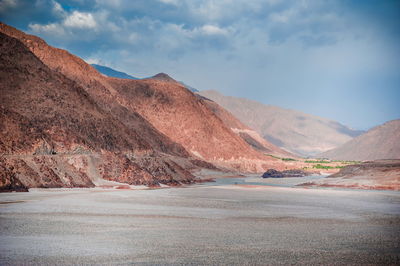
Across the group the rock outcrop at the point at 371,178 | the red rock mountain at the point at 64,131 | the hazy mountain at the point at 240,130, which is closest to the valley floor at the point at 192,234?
the red rock mountain at the point at 64,131

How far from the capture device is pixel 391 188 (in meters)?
38.8

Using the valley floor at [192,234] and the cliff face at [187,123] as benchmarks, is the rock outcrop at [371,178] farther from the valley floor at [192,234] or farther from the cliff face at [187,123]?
the cliff face at [187,123]

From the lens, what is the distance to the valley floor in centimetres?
1066

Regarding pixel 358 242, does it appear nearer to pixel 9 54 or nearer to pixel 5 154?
pixel 5 154

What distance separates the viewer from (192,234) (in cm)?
1400

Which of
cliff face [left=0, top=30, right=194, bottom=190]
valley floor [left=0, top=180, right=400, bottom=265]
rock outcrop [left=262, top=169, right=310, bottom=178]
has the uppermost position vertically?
cliff face [left=0, top=30, right=194, bottom=190]

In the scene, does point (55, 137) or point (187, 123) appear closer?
point (55, 137)

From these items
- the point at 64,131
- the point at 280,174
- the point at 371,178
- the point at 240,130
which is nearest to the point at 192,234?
Result: the point at 64,131

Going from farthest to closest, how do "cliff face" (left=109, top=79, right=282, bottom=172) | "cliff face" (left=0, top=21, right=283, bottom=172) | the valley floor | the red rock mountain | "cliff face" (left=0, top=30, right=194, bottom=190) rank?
"cliff face" (left=109, top=79, right=282, bottom=172)
"cliff face" (left=0, top=21, right=283, bottom=172)
the red rock mountain
"cliff face" (left=0, top=30, right=194, bottom=190)
the valley floor

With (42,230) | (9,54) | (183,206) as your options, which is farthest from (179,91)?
(42,230)

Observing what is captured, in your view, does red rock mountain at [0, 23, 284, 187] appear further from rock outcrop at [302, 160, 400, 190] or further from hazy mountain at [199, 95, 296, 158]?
hazy mountain at [199, 95, 296, 158]

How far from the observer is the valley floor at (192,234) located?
35.0 ft

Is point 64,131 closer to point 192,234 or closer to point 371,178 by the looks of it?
point 371,178

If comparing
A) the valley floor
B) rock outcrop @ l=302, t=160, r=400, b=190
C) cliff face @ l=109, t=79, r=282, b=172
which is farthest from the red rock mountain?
rock outcrop @ l=302, t=160, r=400, b=190
